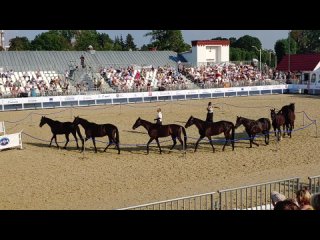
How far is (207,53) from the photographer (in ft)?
152

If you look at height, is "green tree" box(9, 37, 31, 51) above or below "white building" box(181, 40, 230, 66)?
above

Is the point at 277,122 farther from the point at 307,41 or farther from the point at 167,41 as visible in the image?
the point at 307,41

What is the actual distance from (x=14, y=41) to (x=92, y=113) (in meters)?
64.1

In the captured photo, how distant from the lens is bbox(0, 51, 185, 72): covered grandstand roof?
36562 mm

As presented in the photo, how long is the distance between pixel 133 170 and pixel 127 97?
64.0 ft

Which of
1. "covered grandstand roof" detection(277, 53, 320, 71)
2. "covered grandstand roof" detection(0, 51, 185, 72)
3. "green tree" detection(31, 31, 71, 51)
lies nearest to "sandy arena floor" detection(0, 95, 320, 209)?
"covered grandstand roof" detection(0, 51, 185, 72)

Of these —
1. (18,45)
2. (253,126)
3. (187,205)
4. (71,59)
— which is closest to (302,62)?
(71,59)

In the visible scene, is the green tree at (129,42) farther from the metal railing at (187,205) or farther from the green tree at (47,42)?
the metal railing at (187,205)

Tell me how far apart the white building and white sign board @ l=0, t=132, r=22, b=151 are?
2952 cm

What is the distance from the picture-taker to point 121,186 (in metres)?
11.2

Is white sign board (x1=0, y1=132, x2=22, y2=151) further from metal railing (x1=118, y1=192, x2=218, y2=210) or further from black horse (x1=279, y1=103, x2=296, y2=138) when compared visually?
black horse (x1=279, y1=103, x2=296, y2=138)

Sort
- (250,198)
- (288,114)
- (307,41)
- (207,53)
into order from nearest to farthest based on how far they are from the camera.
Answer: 1. (250,198)
2. (288,114)
3. (207,53)
4. (307,41)
